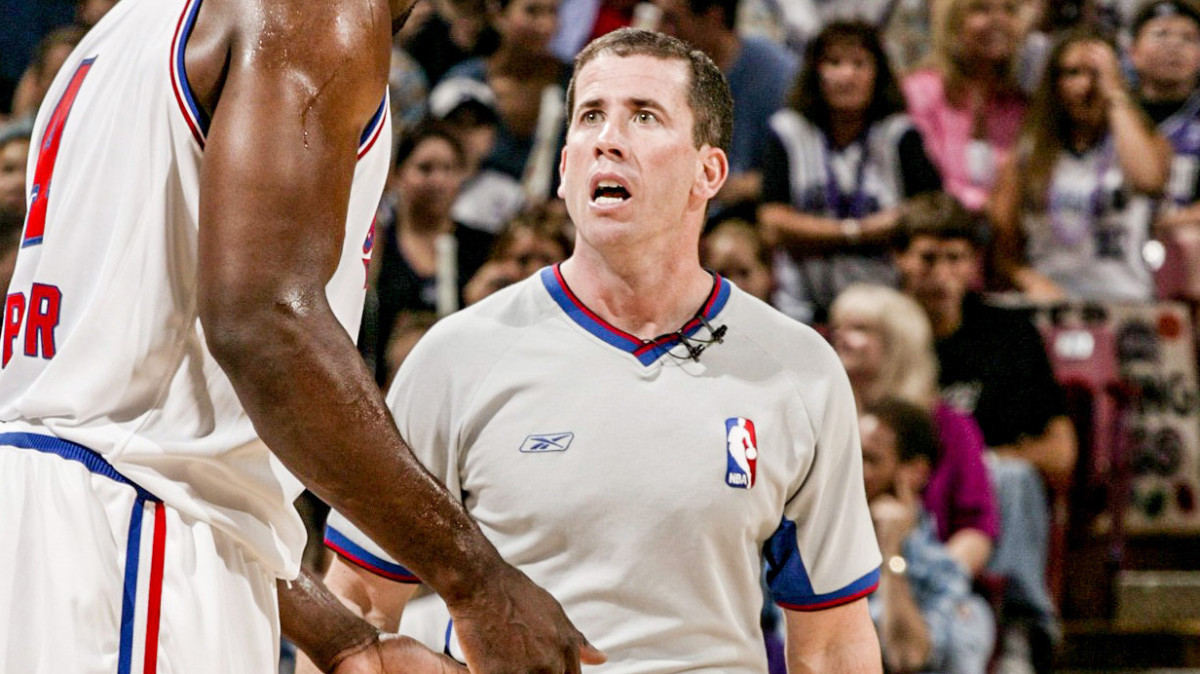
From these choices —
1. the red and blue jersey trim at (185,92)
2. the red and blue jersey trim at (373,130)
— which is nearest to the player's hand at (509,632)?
the red and blue jersey trim at (373,130)

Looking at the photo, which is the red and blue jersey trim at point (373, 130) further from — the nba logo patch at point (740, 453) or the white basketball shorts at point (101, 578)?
the nba logo patch at point (740, 453)

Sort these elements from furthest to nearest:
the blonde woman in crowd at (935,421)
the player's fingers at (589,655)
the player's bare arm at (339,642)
Result: the blonde woman in crowd at (935,421) → the player's bare arm at (339,642) → the player's fingers at (589,655)

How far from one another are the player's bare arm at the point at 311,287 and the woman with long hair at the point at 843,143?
16.3 ft

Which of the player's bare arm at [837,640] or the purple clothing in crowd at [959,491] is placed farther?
the purple clothing in crowd at [959,491]

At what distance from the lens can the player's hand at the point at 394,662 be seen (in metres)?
2.25

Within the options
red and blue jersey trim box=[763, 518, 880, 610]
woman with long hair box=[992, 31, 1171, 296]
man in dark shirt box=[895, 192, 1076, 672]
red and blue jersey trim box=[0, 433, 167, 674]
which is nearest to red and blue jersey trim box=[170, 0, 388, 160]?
red and blue jersey trim box=[0, 433, 167, 674]

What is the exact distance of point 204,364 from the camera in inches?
76.6

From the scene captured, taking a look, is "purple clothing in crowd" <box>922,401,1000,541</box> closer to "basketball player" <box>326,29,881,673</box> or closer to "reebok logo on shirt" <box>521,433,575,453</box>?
"basketball player" <box>326,29,881,673</box>

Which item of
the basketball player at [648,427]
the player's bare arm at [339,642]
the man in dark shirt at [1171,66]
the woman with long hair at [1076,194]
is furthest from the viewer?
the man in dark shirt at [1171,66]

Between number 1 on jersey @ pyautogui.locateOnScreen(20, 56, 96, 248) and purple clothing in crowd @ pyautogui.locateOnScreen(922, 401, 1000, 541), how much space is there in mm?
4308

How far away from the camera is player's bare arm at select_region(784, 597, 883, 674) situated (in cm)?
287

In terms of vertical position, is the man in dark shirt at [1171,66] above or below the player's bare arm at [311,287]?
above

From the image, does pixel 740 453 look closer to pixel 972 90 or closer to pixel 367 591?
pixel 367 591

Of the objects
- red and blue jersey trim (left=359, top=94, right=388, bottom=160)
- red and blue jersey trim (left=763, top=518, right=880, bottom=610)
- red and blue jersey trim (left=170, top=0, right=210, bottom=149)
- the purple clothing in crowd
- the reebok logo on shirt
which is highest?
red and blue jersey trim (left=170, top=0, right=210, bottom=149)
